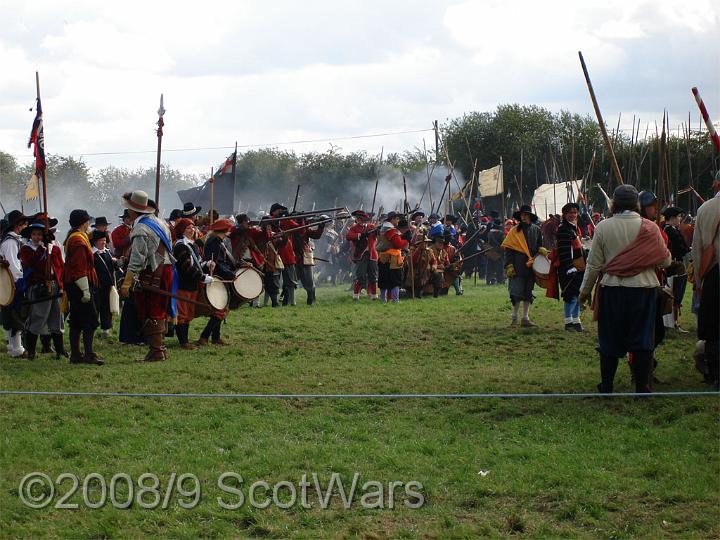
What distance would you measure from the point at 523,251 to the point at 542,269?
19.2 inches

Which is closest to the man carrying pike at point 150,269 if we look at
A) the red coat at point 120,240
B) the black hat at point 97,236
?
the black hat at point 97,236

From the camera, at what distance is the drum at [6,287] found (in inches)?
420

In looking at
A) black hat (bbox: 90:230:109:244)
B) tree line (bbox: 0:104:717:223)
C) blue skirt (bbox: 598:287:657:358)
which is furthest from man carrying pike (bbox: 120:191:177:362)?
tree line (bbox: 0:104:717:223)

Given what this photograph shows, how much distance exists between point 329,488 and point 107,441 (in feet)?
6.76

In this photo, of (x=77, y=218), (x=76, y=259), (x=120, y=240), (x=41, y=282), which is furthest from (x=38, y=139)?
(x=120, y=240)

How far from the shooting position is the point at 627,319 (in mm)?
8055

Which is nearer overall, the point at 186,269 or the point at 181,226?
the point at 186,269

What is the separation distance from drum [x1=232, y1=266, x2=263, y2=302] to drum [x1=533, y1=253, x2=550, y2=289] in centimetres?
392

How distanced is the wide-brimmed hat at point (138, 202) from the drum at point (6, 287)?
152cm

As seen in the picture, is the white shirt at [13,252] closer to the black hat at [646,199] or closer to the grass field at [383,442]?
the grass field at [383,442]

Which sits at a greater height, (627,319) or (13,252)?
(13,252)

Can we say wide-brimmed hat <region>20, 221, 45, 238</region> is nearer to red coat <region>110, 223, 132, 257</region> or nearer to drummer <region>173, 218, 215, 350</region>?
drummer <region>173, 218, 215, 350</region>

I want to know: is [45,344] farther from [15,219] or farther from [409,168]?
[409,168]

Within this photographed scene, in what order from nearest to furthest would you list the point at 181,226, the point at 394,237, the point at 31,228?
1. the point at 31,228
2. the point at 181,226
3. the point at 394,237
